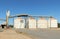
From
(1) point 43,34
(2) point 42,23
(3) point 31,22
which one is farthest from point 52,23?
(1) point 43,34

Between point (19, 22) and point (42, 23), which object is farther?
point (19, 22)

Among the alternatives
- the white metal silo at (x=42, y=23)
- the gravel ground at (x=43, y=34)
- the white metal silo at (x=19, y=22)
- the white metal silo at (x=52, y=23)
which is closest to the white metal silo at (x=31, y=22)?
the white metal silo at (x=42, y=23)

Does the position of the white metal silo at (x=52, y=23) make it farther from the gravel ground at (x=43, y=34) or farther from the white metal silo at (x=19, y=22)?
the gravel ground at (x=43, y=34)

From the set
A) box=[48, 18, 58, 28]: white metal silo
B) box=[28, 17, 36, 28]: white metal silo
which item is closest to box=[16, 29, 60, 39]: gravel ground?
box=[28, 17, 36, 28]: white metal silo

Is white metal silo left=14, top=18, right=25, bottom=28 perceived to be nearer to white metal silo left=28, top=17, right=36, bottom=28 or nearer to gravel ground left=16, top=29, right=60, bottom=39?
white metal silo left=28, top=17, right=36, bottom=28

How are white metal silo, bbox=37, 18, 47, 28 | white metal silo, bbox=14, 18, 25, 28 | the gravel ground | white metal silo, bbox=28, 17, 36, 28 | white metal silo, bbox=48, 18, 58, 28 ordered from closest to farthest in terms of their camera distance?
the gravel ground → white metal silo, bbox=28, 17, 36, 28 → white metal silo, bbox=37, 18, 47, 28 → white metal silo, bbox=14, 18, 25, 28 → white metal silo, bbox=48, 18, 58, 28

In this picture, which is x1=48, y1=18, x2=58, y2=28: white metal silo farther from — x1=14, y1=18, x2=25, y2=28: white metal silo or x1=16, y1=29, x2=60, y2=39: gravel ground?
x1=16, y1=29, x2=60, y2=39: gravel ground

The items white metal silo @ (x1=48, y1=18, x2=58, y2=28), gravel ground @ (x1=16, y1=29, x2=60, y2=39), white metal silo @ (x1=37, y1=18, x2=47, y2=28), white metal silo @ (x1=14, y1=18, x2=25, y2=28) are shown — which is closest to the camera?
gravel ground @ (x1=16, y1=29, x2=60, y2=39)

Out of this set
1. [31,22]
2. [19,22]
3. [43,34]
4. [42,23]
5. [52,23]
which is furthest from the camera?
[52,23]

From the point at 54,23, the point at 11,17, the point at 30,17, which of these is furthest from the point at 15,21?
the point at 54,23

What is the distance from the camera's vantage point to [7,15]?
286 feet

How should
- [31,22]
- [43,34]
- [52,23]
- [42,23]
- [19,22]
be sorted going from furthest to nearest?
[52,23] → [19,22] → [42,23] → [31,22] → [43,34]

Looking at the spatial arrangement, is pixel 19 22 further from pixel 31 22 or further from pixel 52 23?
pixel 52 23

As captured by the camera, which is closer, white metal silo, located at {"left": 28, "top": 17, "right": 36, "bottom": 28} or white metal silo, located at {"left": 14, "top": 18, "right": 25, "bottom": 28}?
white metal silo, located at {"left": 28, "top": 17, "right": 36, "bottom": 28}
